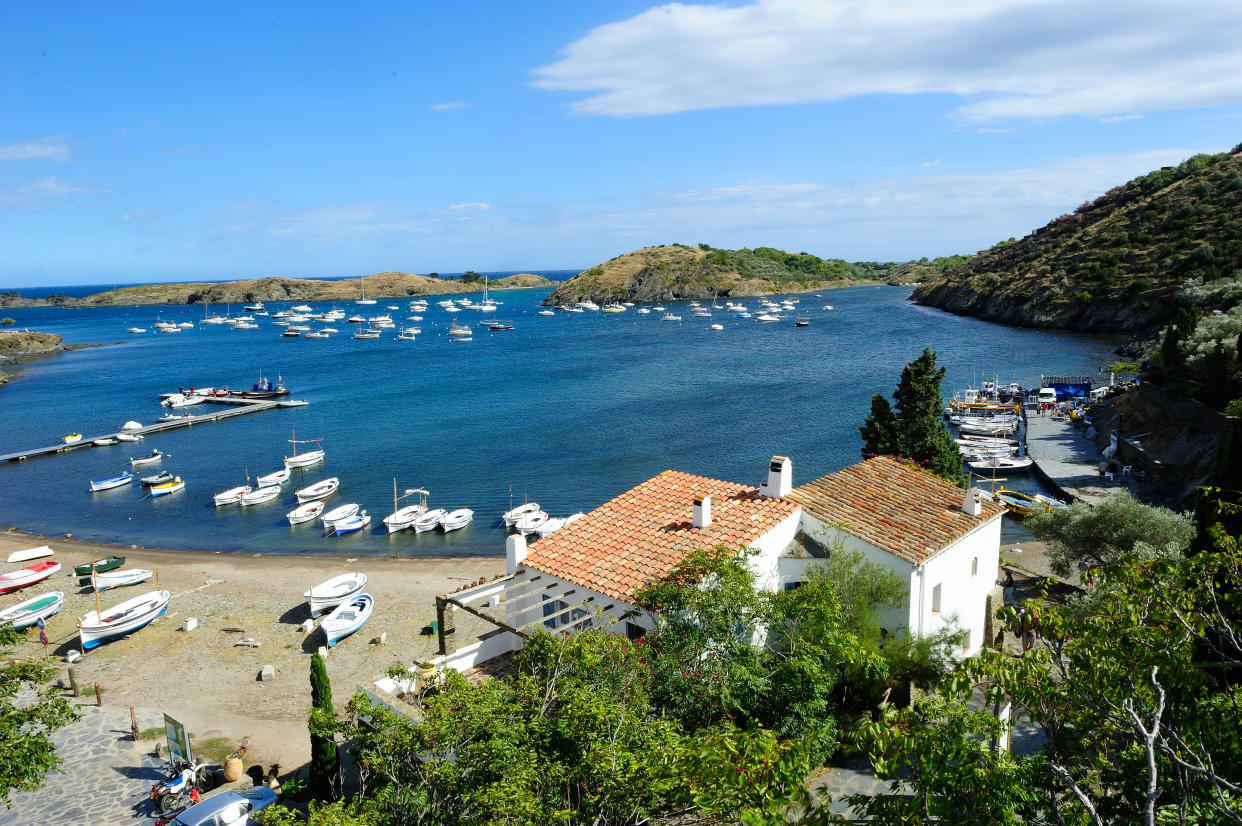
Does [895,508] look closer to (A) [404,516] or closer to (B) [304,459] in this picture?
(A) [404,516]

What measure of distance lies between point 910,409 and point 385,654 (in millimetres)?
21851

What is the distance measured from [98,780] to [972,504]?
22.3 m

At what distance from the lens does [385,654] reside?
25719mm

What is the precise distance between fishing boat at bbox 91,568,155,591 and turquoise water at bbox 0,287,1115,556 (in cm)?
638

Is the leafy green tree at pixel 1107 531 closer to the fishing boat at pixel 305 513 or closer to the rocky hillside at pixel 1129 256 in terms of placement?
the fishing boat at pixel 305 513

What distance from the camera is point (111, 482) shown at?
171 ft

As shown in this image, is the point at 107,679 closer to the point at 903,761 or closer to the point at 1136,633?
the point at 903,761

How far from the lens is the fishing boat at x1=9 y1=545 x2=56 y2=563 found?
120 ft

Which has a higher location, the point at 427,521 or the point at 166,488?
the point at 166,488

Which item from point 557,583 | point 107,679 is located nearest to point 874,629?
point 557,583

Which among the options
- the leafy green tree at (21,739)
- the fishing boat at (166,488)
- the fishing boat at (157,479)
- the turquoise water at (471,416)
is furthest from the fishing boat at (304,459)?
the leafy green tree at (21,739)

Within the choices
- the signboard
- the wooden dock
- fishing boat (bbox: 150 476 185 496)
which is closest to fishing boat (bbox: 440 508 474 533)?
fishing boat (bbox: 150 476 185 496)

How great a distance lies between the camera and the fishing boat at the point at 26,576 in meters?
33.3

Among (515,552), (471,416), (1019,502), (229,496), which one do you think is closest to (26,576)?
(229,496)
